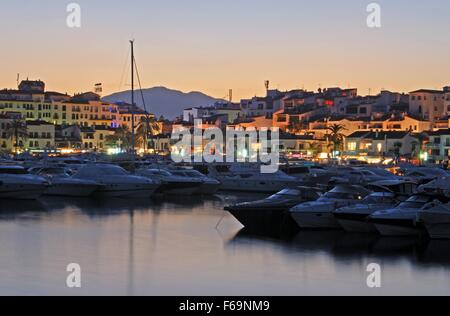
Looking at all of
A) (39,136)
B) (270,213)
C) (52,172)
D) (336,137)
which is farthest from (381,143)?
(270,213)

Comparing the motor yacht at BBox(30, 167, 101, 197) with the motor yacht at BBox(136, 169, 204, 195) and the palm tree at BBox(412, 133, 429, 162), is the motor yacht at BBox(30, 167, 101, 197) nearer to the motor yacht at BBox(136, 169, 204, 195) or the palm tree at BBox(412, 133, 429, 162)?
the motor yacht at BBox(136, 169, 204, 195)

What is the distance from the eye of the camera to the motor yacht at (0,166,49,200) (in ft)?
123

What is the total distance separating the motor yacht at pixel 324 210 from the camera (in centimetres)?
2664

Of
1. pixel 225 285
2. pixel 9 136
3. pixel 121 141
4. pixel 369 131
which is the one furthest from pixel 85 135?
pixel 225 285

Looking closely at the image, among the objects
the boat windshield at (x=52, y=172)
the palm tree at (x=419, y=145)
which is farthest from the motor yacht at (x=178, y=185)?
the palm tree at (x=419, y=145)

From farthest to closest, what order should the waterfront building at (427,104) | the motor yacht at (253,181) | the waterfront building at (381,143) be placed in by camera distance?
the waterfront building at (427,104)
the waterfront building at (381,143)
the motor yacht at (253,181)

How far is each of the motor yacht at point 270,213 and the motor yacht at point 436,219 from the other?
4.31 m

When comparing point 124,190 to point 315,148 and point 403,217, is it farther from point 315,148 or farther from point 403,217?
point 315,148

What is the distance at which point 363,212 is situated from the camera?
25734 millimetres

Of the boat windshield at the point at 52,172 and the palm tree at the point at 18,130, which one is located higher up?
the palm tree at the point at 18,130

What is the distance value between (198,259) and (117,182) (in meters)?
18.0

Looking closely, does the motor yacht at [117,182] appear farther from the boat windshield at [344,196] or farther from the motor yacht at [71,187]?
the boat windshield at [344,196]

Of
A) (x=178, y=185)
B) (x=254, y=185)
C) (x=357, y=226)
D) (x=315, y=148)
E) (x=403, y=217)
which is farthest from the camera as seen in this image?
(x=315, y=148)

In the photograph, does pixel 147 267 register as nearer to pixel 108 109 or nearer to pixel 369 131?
pixel 369 131
